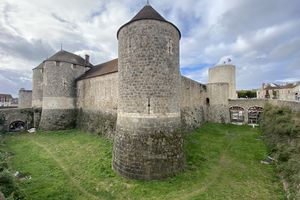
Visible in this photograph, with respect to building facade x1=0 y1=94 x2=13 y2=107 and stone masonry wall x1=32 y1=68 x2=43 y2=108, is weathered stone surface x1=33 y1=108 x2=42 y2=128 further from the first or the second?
building facade x1=0 y1=94 x2=13 y2=107

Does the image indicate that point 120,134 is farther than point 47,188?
Yes

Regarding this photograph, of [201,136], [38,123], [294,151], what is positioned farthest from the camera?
[38,123]

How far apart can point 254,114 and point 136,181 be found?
849 inches

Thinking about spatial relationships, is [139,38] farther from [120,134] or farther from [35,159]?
[35,159]

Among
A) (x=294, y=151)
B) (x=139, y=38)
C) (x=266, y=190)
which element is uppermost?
(x=139, y=38)

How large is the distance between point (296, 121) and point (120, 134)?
12069mm

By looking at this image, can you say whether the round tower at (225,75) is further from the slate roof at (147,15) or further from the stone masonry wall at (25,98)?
the stone masonry wall at (25,98)

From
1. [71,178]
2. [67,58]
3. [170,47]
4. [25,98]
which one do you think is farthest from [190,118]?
[25,98]

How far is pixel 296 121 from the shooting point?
1283 centimetres

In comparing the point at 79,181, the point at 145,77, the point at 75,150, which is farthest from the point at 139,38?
the point at 75,150

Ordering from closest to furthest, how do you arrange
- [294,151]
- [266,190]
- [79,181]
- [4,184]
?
[4,184] → [266,190] → [79,181] → [294,151]

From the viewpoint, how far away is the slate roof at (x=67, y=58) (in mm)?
21656

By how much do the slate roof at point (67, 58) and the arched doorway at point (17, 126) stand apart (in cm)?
846

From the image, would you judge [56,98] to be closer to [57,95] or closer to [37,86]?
[57,95]
